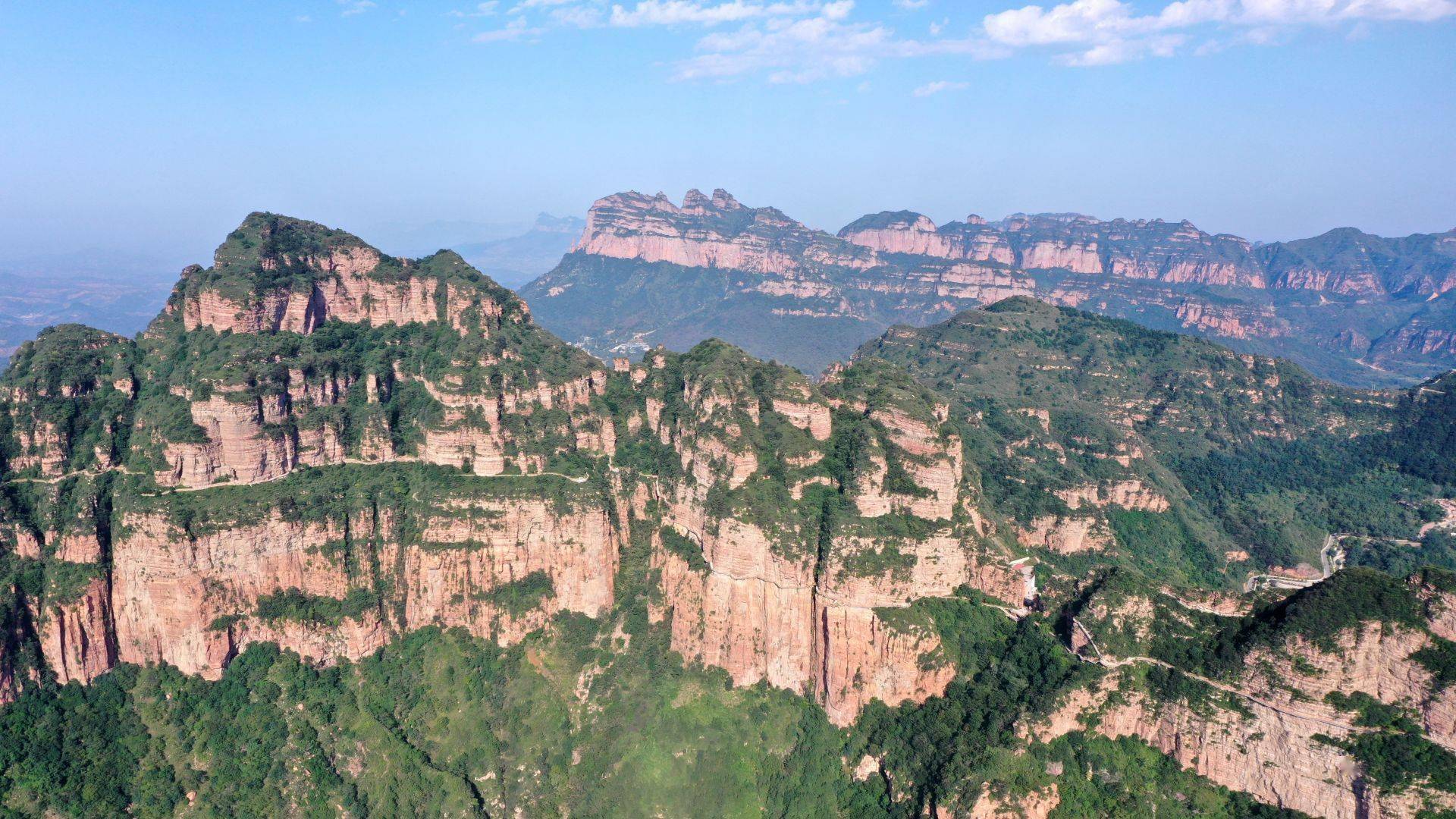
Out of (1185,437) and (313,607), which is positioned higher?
(1185,437)

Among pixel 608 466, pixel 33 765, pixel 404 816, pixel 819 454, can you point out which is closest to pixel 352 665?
pixel 404 816

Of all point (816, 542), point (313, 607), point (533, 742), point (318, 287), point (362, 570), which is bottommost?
point (533, 742)

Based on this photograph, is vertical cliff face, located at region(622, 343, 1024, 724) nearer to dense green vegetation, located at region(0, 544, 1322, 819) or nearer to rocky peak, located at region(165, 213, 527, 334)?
dense green vegetation, located at region(0, 544, 1322, 819)

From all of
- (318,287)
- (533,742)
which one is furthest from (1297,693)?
(318,287)

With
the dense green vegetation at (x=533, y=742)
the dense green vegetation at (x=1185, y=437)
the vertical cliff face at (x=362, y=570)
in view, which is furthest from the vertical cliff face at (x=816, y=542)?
the dense green vegetation at (x=1185, y=437)

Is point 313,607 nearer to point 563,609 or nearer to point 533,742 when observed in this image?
point 563,609

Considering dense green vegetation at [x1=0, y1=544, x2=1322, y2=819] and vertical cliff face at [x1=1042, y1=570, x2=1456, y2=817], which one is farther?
dense green vegetation at [x1=0, y1=544, x2=1322, y2=819]

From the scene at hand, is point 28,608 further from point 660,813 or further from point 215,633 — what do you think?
point 660,813

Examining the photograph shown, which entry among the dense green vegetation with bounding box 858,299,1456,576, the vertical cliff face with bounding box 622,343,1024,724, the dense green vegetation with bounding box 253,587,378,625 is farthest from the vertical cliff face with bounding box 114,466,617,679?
the dense green vegetation with bounding box 858,299,1456,576
